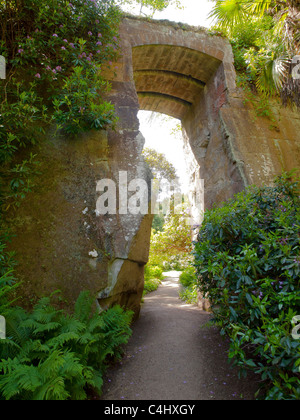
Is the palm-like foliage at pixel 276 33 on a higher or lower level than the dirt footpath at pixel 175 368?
higher

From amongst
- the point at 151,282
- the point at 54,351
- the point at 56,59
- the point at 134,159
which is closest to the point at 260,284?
the point at 54,351

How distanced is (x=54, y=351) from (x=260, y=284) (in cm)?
196

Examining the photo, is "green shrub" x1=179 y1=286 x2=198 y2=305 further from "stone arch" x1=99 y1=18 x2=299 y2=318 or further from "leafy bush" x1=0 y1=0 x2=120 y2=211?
"leafy bush" x1=0 y1=0 x2=120 y2=211

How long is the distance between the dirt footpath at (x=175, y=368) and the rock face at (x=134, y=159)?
75cm

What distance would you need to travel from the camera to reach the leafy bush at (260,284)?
6.42 feet

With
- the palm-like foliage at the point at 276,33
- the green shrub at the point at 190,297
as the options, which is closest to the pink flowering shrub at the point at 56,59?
the palm-like foliage at the point at 276,33

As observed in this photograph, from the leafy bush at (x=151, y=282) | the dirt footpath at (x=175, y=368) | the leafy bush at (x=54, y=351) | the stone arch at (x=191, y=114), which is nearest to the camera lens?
the leafy bush at (x=54, y=351)

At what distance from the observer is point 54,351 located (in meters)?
2.12

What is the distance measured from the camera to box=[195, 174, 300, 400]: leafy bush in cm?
196
